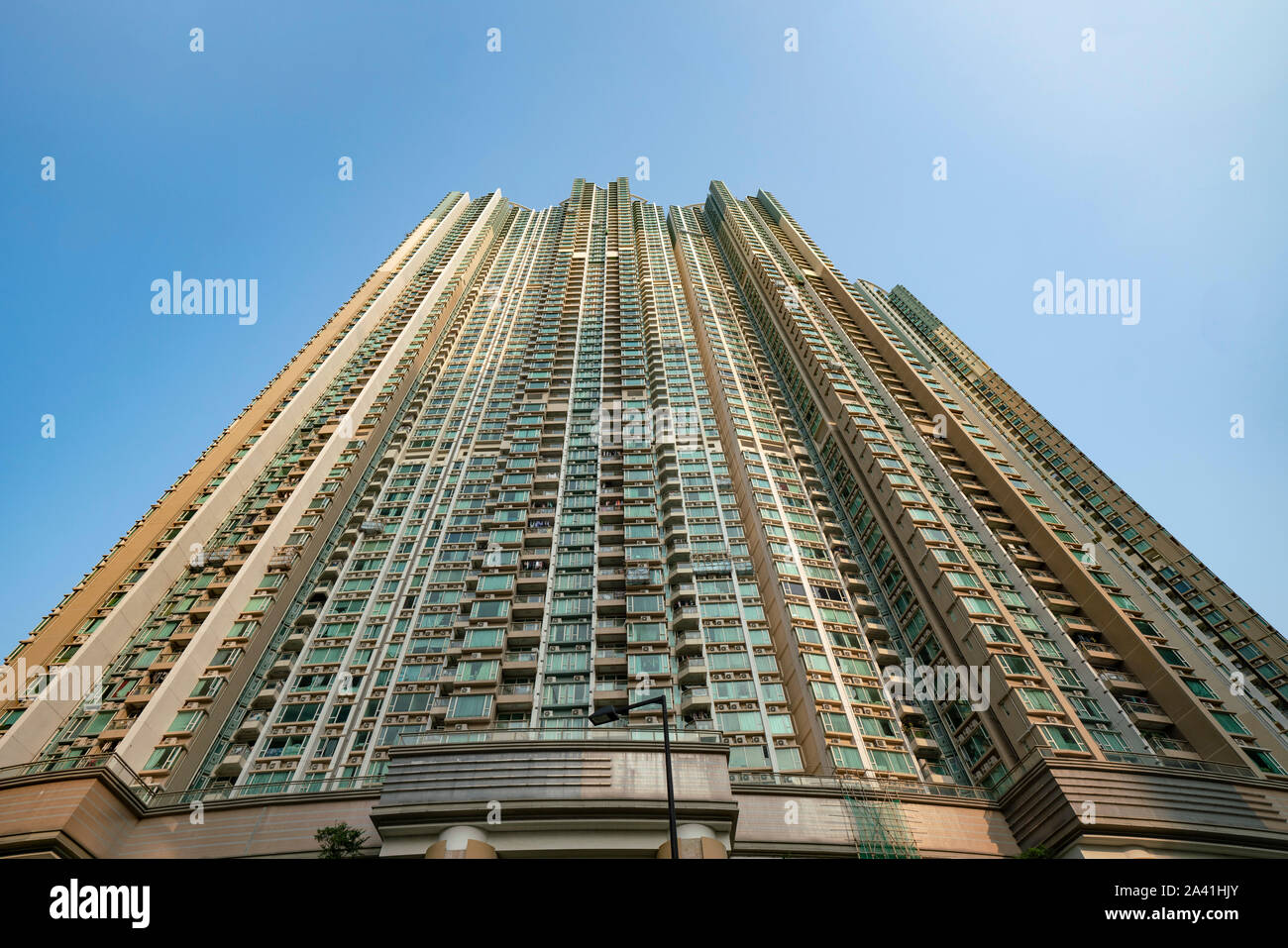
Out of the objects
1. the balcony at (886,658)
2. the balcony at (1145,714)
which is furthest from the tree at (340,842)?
the balcony at (1145,714)

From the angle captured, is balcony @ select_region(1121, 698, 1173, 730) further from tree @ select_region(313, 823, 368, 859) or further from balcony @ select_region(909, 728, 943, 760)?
tree @ select_region(313, 823, 368, 859)

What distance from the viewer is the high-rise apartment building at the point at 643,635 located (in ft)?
92.5

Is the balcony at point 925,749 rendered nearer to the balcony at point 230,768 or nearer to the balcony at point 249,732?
the balcony at point 230,768

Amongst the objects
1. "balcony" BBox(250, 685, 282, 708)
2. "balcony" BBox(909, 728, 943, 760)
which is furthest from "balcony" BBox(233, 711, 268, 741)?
"balcony" BBox(909, 728, 943, 760)

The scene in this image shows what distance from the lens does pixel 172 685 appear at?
35250mm

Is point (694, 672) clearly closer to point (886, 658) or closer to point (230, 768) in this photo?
point (886, 658)

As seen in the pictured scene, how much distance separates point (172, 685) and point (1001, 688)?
38206 mm

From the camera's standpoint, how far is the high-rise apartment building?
1110 inches
